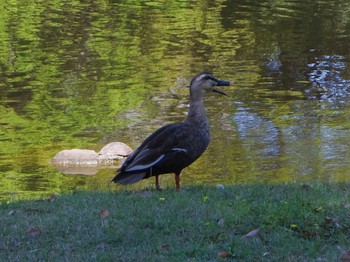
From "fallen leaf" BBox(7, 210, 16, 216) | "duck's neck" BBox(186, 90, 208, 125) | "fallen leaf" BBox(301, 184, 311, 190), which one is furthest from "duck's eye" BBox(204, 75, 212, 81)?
"fallen leaf" BBox(7, 210, 16, 216)

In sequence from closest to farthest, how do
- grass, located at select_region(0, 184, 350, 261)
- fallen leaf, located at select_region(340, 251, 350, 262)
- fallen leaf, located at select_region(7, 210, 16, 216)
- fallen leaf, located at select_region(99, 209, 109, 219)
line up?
fallen leaf, located at select_region(340, 251, 350, 262) → grass, located at select_region(0, 184, 350, 261) → fallen leaf, located at select_region(99, 209, 109, 219) → fallen leaf, located at select_region(7, 210, 16, 216)

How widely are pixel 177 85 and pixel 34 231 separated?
14.9 m

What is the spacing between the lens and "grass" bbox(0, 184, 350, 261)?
6.38 metres

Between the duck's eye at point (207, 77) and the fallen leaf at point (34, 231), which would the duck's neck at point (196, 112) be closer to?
the duck's eye at point (207, 77)

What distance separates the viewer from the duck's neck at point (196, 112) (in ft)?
30.4

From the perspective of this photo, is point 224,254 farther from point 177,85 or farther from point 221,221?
point 177,85

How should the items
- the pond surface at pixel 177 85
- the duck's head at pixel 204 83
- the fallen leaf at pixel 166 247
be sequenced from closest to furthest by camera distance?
1. the fallen leaf at pixel 166 247
2. the duck's head at pixel 204 83
3. the pond surface at pixel 177 85

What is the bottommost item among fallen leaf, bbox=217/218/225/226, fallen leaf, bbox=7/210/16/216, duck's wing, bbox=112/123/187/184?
fallen leaf, bbox=7/210/16/216

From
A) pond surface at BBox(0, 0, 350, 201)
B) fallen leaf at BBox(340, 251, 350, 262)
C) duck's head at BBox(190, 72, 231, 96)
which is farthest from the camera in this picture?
pond surface at BBox(0, 0, 350, 201)

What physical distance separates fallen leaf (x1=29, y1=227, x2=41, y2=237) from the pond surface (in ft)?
15.1

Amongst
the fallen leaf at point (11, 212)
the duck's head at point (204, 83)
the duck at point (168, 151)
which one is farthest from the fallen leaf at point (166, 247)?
the duck's head at point (204, 83)

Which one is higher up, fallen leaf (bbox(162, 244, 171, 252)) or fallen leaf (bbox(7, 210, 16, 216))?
fallen leaf (bbox(162, 244, 171, 252))

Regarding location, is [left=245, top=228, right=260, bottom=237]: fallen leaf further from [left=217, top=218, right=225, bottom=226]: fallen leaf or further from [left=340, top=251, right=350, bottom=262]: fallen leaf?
[left=340, top=251, right=350, bottom=262]: fallen leaf

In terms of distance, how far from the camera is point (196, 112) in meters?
9.33
